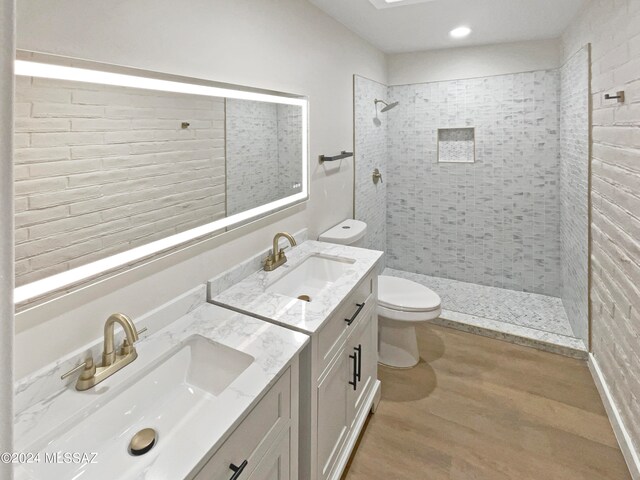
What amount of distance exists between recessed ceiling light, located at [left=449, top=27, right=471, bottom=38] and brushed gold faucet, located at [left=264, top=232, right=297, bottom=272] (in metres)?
2.18

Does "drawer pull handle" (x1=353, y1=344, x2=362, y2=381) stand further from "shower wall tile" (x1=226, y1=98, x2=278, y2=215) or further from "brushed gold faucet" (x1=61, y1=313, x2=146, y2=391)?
"brushed gold faucet" (x1=61, y1=313, x2=146, y2=391)

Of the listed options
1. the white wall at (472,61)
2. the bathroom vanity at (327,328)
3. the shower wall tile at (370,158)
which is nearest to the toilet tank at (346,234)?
the bathroom vanity at (327,328)

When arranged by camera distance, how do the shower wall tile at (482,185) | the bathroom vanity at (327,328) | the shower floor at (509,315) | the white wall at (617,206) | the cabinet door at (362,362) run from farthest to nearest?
the shower wall tile at (482,185) → the shower floor at (509,315) → the cabinet door at (362,362) → the white wall at (617,206) → the bathroom vanity at (327,328)

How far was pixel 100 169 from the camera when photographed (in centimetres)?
108

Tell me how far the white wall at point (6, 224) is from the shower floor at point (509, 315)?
299 cm

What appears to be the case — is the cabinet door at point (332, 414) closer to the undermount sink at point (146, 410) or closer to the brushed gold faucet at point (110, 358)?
the undermount sink at point (146, 410)

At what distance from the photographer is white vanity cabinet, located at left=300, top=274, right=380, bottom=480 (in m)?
1.33

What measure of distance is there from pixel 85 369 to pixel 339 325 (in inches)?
34.7

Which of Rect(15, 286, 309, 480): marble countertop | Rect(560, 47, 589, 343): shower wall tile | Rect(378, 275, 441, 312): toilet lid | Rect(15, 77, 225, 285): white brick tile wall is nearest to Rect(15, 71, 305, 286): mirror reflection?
Rect(15, 77, 225, 285): white brick tile wall

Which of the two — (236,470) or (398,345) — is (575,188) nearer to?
(398,345)

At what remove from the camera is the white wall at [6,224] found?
32cm

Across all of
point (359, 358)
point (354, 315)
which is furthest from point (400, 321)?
point (354, 315)

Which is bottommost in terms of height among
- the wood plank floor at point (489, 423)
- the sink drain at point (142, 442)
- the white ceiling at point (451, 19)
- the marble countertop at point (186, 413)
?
the wood plank floor at point (489, 423)

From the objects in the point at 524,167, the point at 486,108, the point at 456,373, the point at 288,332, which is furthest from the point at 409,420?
the point at 486,108
